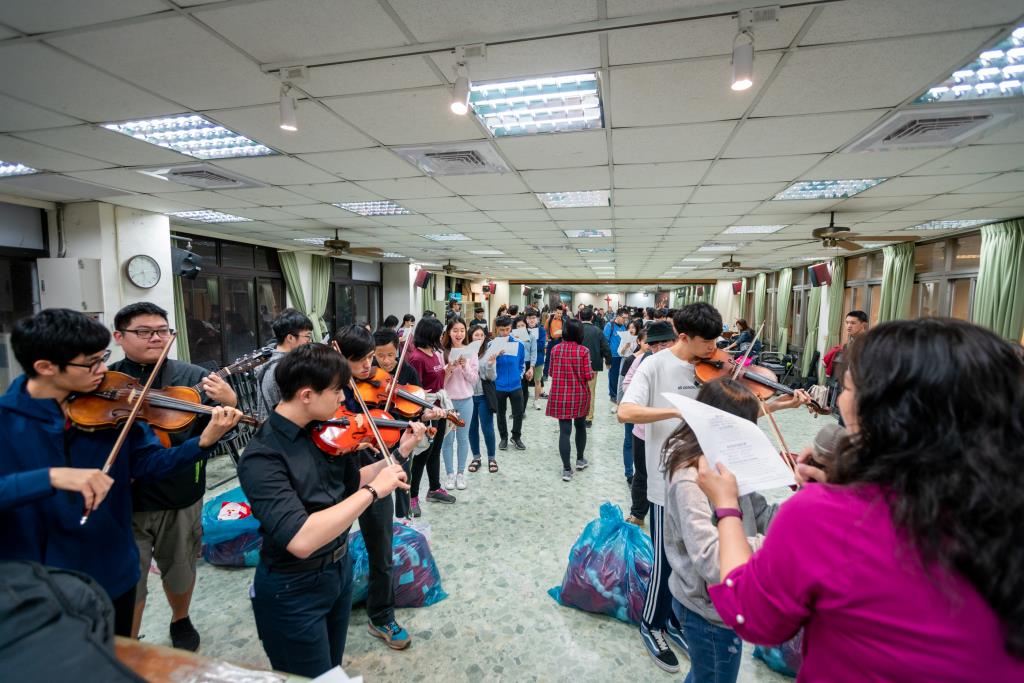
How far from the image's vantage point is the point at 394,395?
2305 mm

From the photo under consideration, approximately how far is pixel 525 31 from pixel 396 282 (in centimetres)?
926

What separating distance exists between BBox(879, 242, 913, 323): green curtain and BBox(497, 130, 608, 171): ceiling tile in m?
5.80

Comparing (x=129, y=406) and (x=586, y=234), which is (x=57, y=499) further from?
(x=586, y=234)

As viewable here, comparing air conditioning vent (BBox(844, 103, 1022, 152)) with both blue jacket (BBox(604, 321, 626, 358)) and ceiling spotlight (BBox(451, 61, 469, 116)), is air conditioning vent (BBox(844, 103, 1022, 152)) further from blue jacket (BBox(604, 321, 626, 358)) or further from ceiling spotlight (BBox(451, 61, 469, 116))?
blue jacket (BBox(604, 321, 626, 358))

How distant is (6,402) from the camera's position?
111 cm

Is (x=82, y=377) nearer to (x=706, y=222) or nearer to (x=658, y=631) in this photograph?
(x=658, y=631)

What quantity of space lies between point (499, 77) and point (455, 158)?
1.06 metres

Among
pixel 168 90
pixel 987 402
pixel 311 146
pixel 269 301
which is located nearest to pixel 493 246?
pixel 269 301

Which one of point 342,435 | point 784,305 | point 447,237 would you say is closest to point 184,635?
point 342,435

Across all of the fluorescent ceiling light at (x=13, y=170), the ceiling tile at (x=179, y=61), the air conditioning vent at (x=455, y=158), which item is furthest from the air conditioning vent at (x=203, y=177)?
the air conditioning vent at (x=455, y=158)

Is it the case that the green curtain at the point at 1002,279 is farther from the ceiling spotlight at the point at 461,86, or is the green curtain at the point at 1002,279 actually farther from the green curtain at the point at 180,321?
the green curtain at the point at 180,321

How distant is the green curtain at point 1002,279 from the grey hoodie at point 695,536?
5272mm

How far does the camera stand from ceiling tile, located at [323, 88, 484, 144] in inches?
78.1

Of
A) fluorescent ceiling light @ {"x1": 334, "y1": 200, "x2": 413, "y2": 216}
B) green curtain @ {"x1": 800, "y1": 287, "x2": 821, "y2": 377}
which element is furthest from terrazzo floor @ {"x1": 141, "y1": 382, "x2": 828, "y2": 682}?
green curtain @ {"x1": 800, "y1": 287, "x2": 821, "y2": 377}
